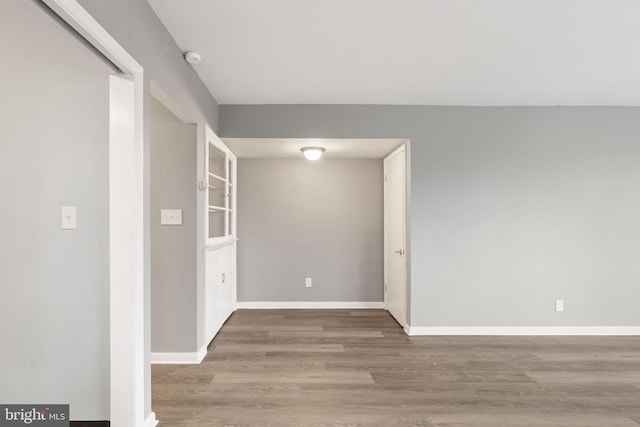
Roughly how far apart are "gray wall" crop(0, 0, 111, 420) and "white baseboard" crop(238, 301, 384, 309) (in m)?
2.60

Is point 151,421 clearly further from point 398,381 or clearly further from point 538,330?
point 538,330

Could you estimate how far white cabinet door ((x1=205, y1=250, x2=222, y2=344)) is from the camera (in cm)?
303

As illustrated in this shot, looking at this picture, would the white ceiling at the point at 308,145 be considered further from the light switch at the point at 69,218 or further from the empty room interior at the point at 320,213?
the light switch at the point at 69,218

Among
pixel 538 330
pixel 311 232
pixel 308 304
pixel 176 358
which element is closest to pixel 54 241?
pixel 176 358

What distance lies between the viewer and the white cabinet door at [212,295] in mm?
3029

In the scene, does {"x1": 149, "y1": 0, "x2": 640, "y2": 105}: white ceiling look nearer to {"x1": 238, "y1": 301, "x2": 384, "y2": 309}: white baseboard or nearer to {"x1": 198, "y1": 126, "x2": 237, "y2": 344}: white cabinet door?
{"x1": 198, "y1": 126, "x2": 237, "y2": 344}: white cabinet door

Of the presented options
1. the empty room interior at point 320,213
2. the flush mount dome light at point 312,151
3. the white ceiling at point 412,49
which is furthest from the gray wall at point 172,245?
the flush mount dome light at point 312,151

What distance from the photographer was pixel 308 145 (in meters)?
3.68

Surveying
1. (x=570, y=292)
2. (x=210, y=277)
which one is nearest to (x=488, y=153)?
(x=570, y=292)

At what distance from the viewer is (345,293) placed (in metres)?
4.43

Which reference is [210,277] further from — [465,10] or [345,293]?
[465,10]

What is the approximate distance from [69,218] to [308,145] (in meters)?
2.41

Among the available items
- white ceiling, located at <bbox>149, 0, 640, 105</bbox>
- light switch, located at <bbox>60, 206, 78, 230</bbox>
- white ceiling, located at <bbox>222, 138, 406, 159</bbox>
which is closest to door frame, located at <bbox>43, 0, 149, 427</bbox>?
light switch, located at <bbox>60, 206, 78, 230</bbox>

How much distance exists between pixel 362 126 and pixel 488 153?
53.9 inches
